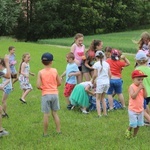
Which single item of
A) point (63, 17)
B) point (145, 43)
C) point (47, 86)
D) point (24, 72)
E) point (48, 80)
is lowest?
point (24, 72)

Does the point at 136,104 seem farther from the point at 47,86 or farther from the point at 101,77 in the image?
the point at 101,77

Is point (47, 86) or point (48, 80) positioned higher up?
point (48, 80)

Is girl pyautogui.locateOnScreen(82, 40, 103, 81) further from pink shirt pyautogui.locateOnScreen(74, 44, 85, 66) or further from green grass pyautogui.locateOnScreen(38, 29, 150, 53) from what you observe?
green grass pyautogui.locateOnScreen(38, 29, 150, 53)

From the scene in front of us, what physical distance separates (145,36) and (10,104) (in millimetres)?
4227

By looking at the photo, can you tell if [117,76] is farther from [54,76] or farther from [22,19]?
[22,19]

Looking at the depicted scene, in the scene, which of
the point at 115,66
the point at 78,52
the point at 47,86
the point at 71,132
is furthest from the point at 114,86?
the point at 47,86

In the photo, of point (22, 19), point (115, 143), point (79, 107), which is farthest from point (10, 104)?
point (22, 19)

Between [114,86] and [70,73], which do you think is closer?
[114,86]

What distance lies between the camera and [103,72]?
864cm

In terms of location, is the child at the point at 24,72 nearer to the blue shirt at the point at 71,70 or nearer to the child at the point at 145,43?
the blue shirt at the point at 71,70

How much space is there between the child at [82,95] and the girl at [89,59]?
1.03 m

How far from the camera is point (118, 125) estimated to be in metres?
7.84

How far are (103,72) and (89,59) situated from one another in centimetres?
189

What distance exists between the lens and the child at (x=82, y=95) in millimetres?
9242
